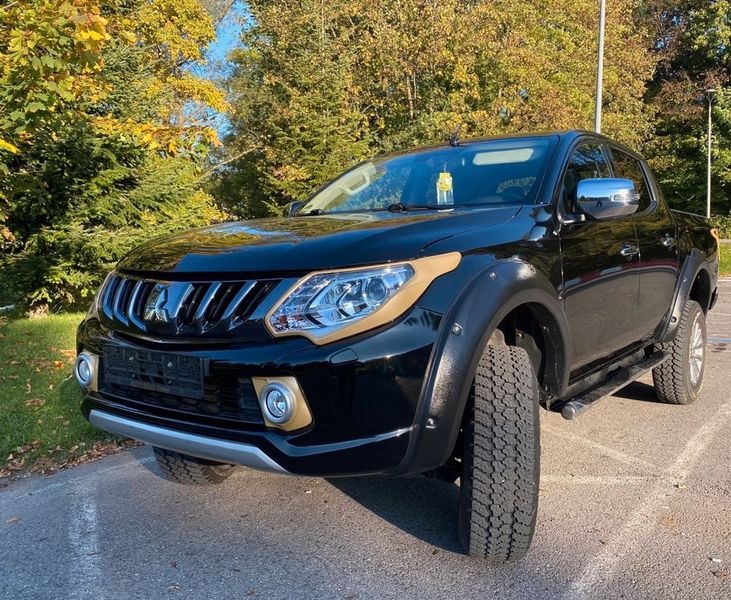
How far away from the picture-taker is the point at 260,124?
805 inches

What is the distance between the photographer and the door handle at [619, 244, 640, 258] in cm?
351

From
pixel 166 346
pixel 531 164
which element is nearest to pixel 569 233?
pixel 531 164

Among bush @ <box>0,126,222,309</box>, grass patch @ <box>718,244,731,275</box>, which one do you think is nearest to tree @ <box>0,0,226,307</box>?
bush @ <box>0,126,222,309</box>

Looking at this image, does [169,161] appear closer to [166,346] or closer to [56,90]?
[56,90]

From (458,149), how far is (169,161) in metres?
7.54

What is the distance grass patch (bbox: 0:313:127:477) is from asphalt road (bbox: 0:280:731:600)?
11.3 inches

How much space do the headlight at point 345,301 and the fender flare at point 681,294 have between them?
→ 2.67 meters

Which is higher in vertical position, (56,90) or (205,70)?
(205,70)

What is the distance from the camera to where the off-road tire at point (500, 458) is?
239 cm

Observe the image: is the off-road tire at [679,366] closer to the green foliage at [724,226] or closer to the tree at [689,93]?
the tree at [689,93]

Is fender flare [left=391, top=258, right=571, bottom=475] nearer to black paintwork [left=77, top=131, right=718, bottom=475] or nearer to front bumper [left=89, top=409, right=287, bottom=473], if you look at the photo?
black paintwork [left=77, top=131, right=718, bottom=475]

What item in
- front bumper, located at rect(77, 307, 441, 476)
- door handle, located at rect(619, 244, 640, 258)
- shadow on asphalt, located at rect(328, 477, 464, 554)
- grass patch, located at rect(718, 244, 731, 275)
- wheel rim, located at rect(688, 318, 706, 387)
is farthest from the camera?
grass patch, located at rect(718, 244, 731, 275)

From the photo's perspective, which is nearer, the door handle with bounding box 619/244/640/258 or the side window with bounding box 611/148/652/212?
the door handle with bounding box 619/244/640/258

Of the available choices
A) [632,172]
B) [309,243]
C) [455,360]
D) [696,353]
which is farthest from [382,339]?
[696,353]
